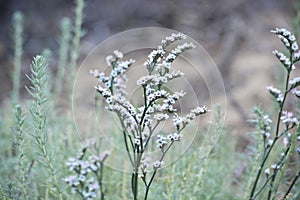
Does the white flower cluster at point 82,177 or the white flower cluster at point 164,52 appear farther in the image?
the white flower cluster at point 82,177

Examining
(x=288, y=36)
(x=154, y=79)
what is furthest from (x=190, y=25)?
(x=154, y=79)

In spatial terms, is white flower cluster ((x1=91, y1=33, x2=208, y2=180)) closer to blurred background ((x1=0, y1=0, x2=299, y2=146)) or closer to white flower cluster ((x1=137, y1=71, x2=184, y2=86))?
white flower cluster ((x1=137, y1=71, x2=184, y2=86))

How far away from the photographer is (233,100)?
2.83m

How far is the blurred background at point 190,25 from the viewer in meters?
3.52

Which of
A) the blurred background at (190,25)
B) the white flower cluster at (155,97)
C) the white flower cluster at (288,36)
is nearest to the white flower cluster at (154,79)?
the white flower cluster at (155,97)

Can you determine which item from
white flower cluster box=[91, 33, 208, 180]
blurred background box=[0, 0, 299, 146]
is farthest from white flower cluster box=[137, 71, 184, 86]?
blurred background box=[0, 0, 299, 146]

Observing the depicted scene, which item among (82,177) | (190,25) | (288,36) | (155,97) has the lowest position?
(82,177)

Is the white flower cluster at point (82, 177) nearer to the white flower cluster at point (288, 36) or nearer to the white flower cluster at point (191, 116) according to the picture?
the white flower cluster at point (191, 116)

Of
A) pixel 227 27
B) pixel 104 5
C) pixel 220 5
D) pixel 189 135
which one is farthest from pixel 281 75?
pixel 104 5

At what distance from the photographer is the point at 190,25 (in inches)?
168

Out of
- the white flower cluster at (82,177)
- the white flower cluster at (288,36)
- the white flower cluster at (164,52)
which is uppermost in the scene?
the white flower cluster at (288,36)

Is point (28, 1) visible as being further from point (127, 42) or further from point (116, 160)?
point (116, 160)

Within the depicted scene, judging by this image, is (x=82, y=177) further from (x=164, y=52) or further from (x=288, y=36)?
(x=288, y=36)

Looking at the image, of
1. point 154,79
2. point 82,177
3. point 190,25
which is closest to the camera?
point 154,79
